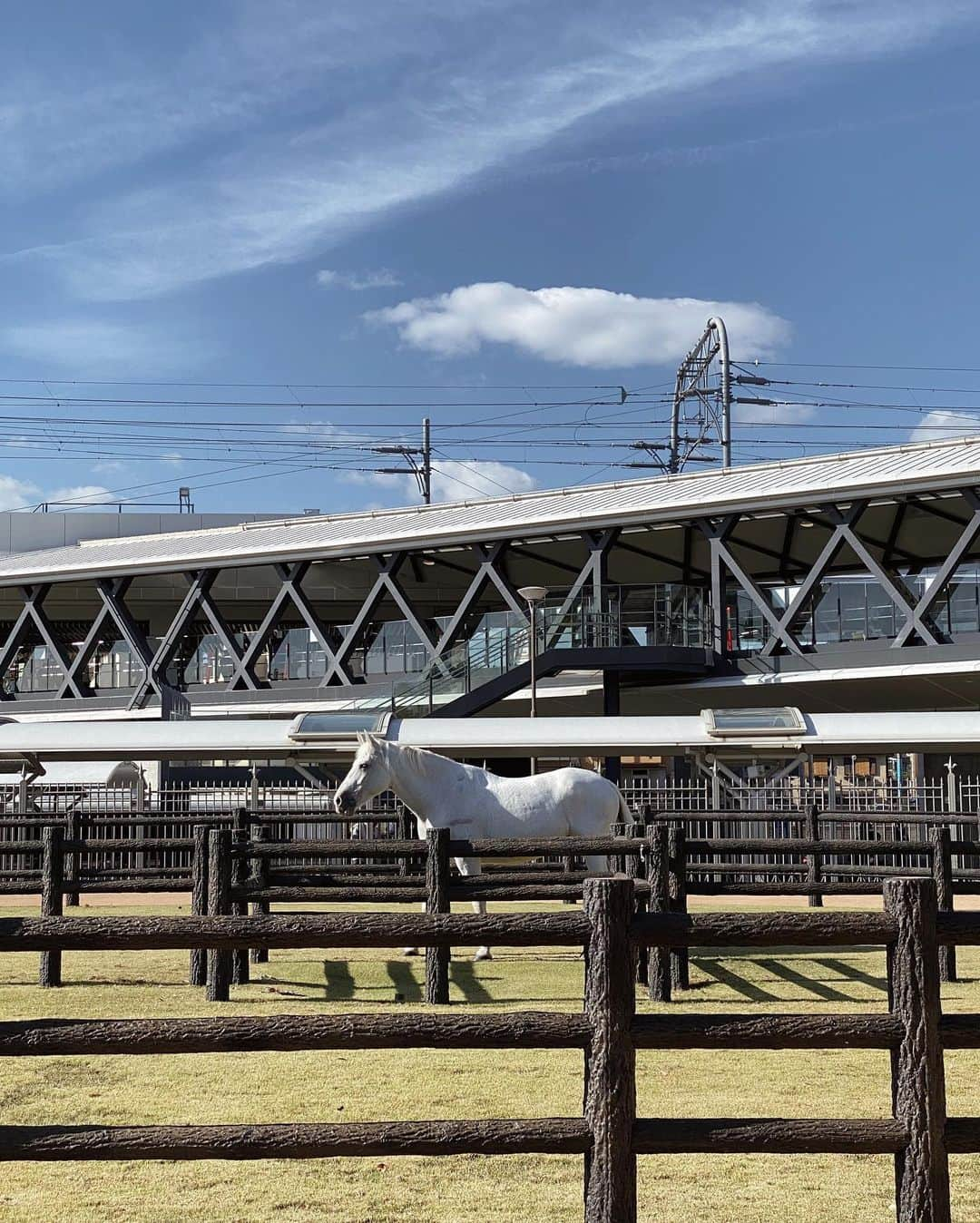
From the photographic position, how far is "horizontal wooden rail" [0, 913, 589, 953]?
4637 mm

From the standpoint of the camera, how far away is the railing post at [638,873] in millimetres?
11703

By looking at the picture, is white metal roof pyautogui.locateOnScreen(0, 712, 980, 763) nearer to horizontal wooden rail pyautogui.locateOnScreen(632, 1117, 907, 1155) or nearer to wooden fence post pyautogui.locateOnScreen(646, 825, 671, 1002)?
wooden fence post pyautogui.locateOnScreen(646, 825, 671, 1002)

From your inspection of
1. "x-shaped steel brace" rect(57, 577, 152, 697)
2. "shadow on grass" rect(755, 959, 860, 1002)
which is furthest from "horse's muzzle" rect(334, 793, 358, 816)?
"x-shaped steel brace" rect(57, 577, 152, 697)

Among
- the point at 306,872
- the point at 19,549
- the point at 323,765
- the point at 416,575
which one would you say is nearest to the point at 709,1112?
the point at 306,872

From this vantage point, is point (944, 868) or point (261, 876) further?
point (261, 876)

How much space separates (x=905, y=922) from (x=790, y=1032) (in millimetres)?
568

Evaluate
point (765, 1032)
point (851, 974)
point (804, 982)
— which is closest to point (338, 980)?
point (804, 982)

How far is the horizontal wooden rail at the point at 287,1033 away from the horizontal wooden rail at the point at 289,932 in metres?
0.26

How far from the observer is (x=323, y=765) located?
34312mm

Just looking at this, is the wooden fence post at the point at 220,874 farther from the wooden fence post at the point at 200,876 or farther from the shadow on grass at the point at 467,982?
the shadow on grass at the point at 467,982

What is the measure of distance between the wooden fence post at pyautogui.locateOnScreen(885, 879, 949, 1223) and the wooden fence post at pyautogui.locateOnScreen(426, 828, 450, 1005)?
6395 mm

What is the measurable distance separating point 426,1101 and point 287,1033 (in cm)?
311

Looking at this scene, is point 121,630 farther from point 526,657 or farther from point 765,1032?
point 765,1032

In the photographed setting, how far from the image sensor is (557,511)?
38.7 m
